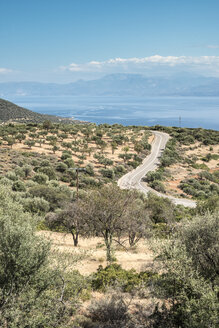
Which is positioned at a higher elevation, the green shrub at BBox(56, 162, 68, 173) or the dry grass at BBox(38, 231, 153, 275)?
the green shrub at BBox(56, 162, 68, 173)

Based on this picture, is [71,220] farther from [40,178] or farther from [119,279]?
[40,178]

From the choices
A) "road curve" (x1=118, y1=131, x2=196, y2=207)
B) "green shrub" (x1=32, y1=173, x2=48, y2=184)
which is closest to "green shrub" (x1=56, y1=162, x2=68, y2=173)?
"green shrub" (x1=32, y1=173, x2=48, y2=184)

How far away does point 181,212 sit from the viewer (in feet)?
132

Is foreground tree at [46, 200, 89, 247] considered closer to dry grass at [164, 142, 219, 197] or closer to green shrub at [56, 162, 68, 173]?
green shrub at [56, 162, 68, 173]

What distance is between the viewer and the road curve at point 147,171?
54062mm

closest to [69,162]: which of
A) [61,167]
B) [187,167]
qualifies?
[61,167]

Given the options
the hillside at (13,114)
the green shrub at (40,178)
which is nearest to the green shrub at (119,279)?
the green shrub at (40,178)

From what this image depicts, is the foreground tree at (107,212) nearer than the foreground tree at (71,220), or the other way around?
the foreground tree at (107,212)

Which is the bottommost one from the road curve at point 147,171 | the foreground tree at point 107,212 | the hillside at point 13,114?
the road curve at point 147,171

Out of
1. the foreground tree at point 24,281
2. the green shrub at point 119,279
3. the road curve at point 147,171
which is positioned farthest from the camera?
the road curve at point 147,171

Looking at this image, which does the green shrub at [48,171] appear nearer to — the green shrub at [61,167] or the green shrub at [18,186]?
the green shrub at [61,167]

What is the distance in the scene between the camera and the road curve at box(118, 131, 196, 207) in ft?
177

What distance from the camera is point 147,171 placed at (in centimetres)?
7225

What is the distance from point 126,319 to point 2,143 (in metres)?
64.3
